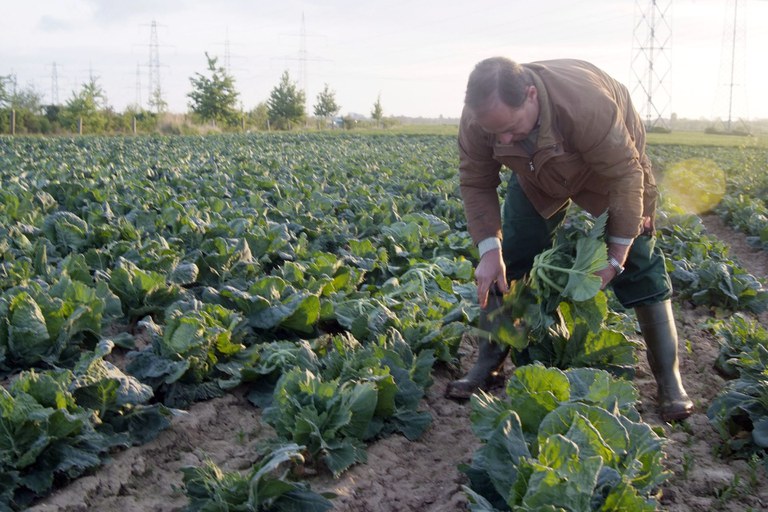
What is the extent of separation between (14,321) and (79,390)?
988mm

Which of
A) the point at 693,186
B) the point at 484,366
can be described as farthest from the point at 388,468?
the point at 693,186

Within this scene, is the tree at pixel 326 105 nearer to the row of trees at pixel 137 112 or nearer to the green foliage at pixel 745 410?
the row of trees at pixel 137 112

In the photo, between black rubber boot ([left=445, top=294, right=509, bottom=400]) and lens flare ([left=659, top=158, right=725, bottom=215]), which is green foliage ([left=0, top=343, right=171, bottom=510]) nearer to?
black rubber boot ([left=445, top=294, right=509, bottom=400])

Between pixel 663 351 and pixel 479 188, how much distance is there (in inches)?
53.2

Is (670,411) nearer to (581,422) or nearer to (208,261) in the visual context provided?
(581,422)

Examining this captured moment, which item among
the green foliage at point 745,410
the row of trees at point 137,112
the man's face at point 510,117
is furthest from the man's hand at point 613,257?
the row of trees at point 137,112

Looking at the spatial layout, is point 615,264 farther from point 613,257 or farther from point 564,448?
point 564,448

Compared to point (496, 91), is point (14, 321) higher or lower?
lower

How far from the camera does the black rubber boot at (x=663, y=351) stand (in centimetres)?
391

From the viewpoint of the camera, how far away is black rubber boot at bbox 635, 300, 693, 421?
12.8ft

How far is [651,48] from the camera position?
70750 mm

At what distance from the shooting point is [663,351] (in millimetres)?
3951

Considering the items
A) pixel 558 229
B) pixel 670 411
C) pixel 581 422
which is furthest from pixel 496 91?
pixel 670 411

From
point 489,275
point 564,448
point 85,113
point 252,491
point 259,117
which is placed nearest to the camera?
point 564,448
